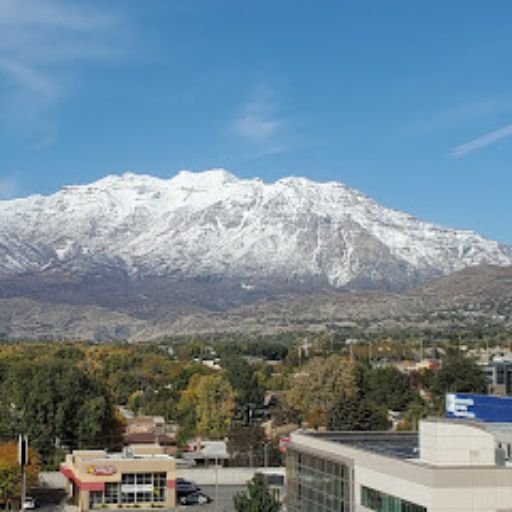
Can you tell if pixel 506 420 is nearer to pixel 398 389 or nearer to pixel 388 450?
pixel 388 450

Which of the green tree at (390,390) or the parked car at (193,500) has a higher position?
the green tree at (390,390)

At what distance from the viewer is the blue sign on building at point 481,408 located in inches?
1918

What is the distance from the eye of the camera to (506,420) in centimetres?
4803

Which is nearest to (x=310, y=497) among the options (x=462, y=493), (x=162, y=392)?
(x=462, y=493)

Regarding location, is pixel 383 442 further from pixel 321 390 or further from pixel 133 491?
pixel 321 390

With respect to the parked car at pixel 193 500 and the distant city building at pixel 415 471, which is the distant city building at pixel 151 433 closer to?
the parked car at pixel 193 500

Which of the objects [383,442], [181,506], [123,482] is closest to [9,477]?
[123,482]

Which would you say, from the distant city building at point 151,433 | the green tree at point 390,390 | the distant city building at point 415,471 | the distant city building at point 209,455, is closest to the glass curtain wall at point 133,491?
the distant city building at point 209,455

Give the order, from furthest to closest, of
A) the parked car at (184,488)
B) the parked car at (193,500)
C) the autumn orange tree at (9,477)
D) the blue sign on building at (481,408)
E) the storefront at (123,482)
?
1. the parked car at (184,488)
2. the parked car at (193,500)
3. the storefront at (123,482)
4. the autumn orange tree at (9,477)
5. the blue sign on building at (481,408)

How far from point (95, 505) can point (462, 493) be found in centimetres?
3827

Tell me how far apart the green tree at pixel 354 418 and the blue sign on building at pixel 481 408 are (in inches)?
1673

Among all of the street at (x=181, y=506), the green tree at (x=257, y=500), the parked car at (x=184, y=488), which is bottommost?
the street at (x=181, y=506)

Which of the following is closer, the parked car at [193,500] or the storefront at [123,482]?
the storefront at [123,482]

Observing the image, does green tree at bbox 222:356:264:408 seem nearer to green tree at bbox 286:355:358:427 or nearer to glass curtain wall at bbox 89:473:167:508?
green tree at bbox 286:355:358:427
